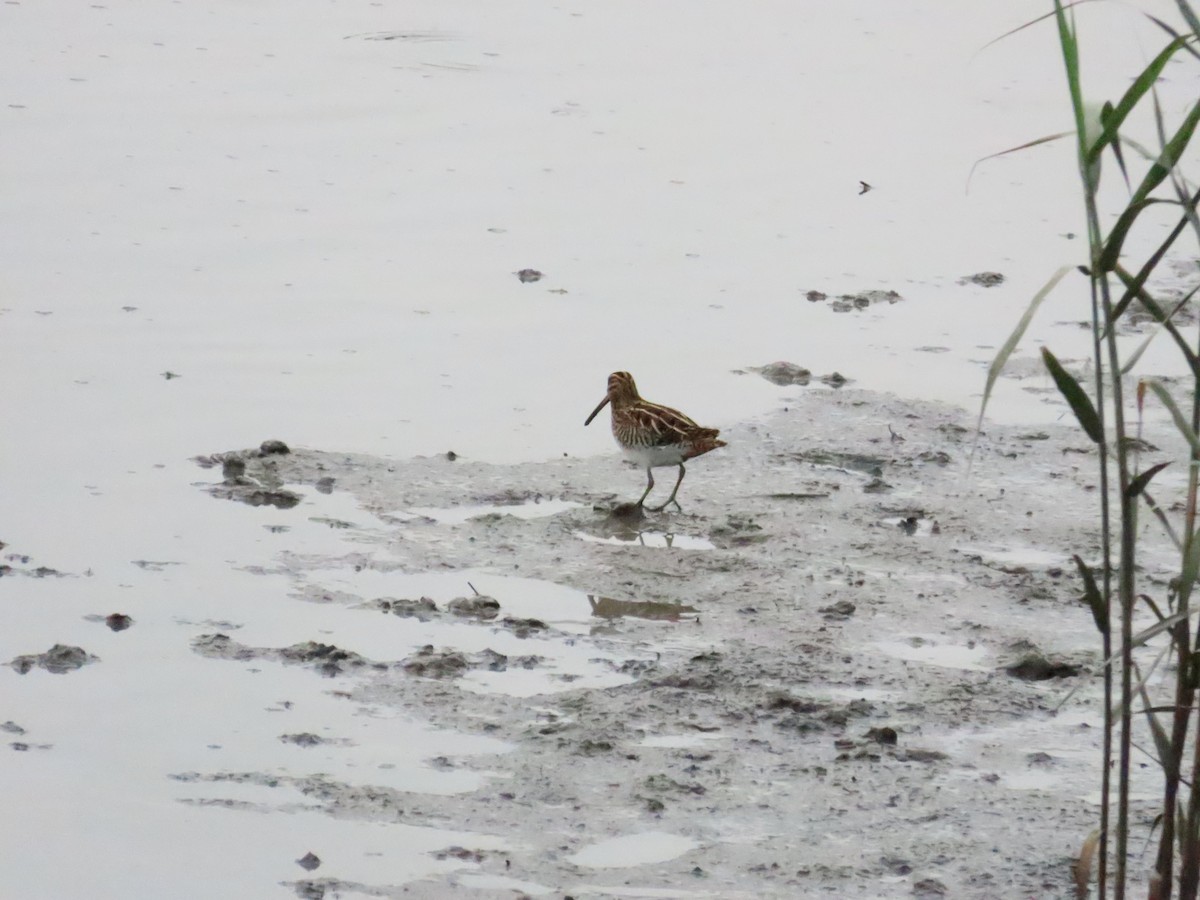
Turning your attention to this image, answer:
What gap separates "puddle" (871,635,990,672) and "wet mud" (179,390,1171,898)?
2 cm

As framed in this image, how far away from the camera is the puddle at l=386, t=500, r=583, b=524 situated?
6980 mm

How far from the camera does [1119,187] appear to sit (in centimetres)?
1252

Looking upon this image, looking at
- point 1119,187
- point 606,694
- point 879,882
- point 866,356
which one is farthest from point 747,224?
point 879,882

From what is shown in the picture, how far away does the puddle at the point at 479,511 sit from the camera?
698 centimetres

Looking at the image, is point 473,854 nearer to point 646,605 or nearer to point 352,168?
point 646,605

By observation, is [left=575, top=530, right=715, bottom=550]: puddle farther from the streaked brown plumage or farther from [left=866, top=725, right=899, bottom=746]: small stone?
[left=866, top=725, right=899, bottom=746]: small stone

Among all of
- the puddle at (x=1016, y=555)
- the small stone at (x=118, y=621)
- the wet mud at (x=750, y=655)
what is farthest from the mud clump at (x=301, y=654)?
the puddle at (x=1016, y=555)

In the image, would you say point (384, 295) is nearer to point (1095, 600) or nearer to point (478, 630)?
point (478, 630)

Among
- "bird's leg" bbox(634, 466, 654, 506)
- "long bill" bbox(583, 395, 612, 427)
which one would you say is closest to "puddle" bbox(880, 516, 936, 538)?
"bird's leg" bbox(634, 466, 654, 506)

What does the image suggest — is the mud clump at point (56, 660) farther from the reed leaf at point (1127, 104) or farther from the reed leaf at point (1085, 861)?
the reed leaf at point (1127, 104)

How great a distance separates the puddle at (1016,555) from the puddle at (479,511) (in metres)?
1.62

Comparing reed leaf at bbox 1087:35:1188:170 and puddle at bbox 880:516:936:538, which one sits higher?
reed leaf at bbox 1087:35:1188:170

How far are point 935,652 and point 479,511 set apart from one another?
1967 millimetres

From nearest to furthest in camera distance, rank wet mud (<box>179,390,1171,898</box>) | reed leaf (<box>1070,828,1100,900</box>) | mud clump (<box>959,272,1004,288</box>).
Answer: reed leaf (<box>1070,828,1100,900</box>)
wet mud (<box>179,390,1171,898</box>)
mud clump (<box>959,272,1004,288</box>)
